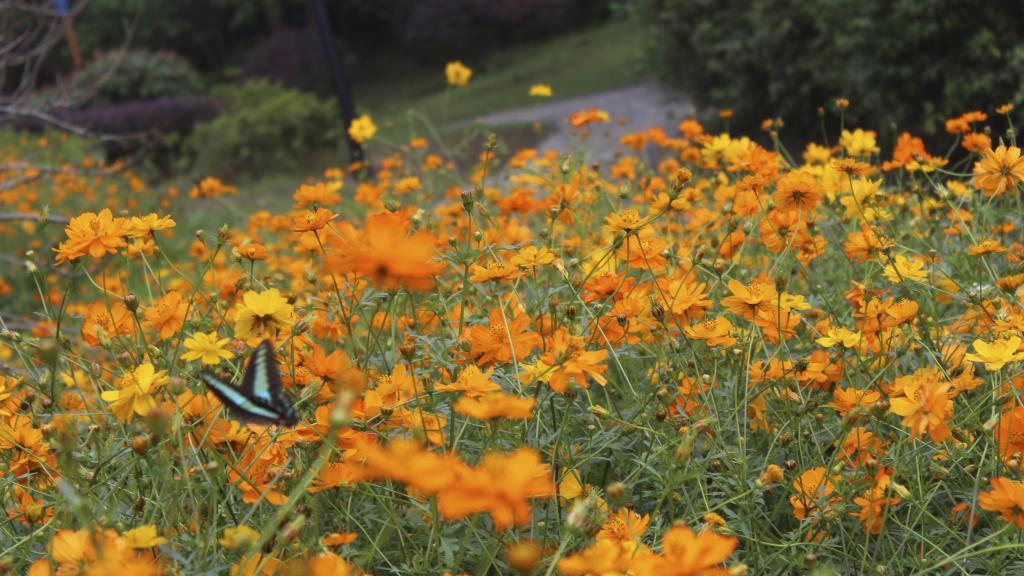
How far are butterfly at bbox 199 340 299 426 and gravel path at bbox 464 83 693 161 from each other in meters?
5.41

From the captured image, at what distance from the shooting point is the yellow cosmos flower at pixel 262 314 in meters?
1.07

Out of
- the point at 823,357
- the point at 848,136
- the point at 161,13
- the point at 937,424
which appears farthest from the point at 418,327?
the point at 161,13

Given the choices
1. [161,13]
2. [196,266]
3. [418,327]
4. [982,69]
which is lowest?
[161,13]

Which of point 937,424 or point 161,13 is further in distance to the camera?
point 161,13

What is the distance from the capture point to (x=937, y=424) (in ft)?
2.97

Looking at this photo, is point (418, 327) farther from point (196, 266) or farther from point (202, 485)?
point (196, 266)

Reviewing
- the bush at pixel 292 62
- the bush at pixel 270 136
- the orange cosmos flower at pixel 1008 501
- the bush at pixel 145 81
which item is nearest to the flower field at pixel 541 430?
the orange cosmos flower at pixel 1008 501

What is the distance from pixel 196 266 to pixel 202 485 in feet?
9.07

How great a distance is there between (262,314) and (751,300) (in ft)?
2.11

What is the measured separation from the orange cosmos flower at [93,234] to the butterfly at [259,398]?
0.45 meters

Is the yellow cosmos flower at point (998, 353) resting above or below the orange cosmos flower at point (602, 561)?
below

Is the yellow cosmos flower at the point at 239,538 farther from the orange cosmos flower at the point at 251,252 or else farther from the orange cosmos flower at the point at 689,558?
the orange cosmos flower at the point at 251,252

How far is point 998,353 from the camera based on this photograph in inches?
41.8

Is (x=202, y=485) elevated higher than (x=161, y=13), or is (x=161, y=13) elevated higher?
(x=202, y=485)
